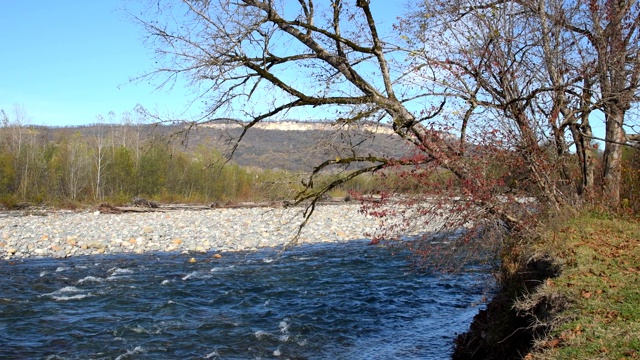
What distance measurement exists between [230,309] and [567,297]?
21.8 feet

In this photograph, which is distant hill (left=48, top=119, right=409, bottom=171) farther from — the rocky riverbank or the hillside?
the rocky riverbank

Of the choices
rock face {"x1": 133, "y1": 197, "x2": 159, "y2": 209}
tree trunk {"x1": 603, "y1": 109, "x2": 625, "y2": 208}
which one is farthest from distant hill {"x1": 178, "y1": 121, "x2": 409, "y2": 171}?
rock face {"x1": 133, "y1": 197, "x2": 159, "y2": 209}

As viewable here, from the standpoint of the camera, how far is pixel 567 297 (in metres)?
5.58

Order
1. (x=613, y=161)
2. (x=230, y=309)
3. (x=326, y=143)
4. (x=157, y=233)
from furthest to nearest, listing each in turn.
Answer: (x=157, y=233) → (x=230, y=309) → (x=613, y=161) → (x=326, y=143)

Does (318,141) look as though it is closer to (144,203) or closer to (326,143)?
(326,143)

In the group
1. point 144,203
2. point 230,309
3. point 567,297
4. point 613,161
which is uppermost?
point 613,161

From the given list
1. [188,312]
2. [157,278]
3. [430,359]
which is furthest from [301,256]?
[430,359]

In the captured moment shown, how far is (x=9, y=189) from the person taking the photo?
114 feet

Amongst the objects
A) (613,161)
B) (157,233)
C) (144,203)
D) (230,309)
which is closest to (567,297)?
(613,161)

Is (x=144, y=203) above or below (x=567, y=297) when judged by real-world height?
above

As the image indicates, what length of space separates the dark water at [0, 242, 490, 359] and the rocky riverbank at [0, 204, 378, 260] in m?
1.96

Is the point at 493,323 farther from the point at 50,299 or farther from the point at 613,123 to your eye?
the point at 50,299

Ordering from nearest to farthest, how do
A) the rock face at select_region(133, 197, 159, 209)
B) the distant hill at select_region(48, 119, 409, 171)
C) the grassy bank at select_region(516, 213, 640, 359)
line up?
the grassy bank at select_region(516, 213, 640, 359)
the distant hill at select_region(48, 119, 409, 171)
the rock face at select_region(133, 197, 159, 209)

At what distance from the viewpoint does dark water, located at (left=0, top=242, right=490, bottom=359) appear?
328 inches
